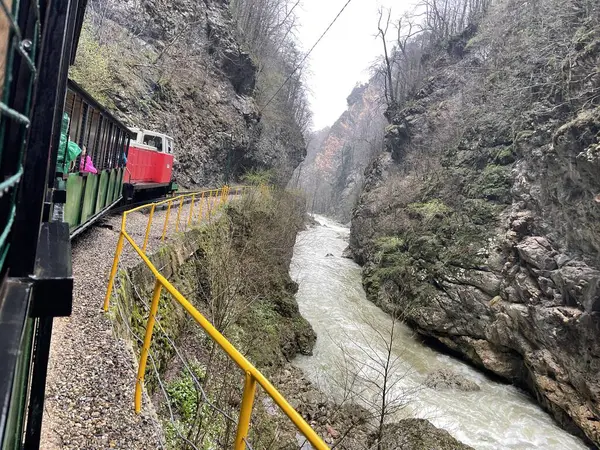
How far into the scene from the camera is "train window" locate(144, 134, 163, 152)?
14.4 meters

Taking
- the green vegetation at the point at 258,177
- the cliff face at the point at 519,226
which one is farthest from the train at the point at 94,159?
the green vegetation at the point at 258,177

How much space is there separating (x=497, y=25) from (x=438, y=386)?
23.1 m

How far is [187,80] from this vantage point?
26.2 m

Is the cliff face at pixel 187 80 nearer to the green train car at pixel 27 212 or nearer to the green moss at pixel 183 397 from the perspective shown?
the green moss at pixel 183 397

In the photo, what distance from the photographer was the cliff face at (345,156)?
6531cm

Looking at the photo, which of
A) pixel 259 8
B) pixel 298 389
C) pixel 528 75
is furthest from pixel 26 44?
pixel 259 8

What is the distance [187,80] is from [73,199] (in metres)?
22.4

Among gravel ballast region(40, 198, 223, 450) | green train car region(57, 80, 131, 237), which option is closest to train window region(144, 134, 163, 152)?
green train car region(57, 80, 131, 237)

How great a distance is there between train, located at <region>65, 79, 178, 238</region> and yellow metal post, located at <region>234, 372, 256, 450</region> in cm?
483

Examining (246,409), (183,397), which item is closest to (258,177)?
(183,397)

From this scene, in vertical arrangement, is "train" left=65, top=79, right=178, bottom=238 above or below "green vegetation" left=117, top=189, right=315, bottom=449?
above

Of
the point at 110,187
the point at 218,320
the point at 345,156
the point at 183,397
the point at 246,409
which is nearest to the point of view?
the point at 246,409

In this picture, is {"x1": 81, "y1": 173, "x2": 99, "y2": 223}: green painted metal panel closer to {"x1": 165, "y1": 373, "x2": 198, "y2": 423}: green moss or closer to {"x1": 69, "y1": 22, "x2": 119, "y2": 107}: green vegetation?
→ {"x1": 165, "y1": 373, "x2": 198, "y2": 423}: green moss

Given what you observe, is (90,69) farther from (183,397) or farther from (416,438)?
(416,438)
